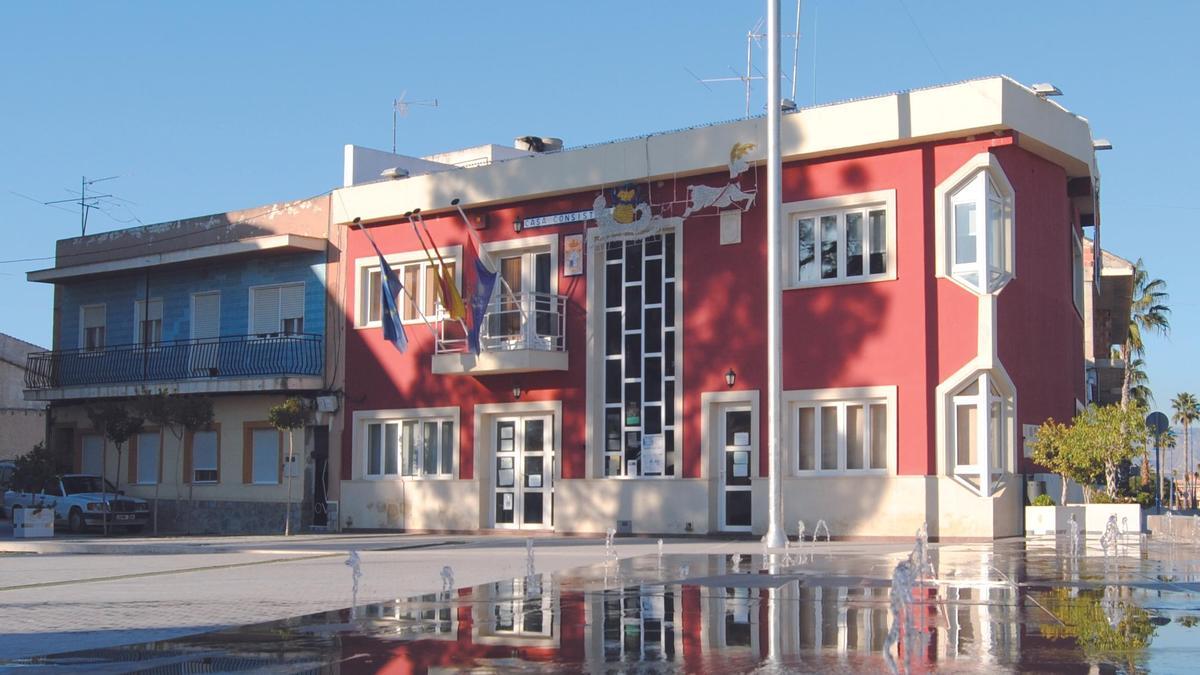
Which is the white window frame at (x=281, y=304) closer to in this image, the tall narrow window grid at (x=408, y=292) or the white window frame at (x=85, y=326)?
the tall narrow window grid at (x=408, y=292)

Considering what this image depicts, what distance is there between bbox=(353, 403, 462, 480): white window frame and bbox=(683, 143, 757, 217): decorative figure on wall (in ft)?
24.0

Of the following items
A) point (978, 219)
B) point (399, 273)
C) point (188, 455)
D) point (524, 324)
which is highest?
point (399, 273)

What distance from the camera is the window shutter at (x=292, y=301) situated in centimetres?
3294

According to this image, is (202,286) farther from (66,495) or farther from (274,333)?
(66,495)

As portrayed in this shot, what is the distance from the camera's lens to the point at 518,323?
28.4 m

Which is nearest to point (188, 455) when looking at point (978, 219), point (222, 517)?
point (222, 517)

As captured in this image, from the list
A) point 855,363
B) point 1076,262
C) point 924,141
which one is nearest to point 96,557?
point 855,363

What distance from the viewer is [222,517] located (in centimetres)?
3356

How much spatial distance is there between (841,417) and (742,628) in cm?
1447

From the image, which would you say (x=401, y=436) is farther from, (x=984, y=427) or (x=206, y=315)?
(x=984, y=427)

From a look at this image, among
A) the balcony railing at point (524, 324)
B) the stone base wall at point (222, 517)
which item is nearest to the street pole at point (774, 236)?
the balcony railing at point (524, 324)

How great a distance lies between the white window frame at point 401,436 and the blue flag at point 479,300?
221 cm

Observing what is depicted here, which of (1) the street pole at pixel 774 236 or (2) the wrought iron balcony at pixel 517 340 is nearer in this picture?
(1) the street pole at pixel 774 236

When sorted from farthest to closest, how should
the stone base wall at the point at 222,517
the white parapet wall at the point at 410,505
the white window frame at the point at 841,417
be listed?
the stone base wall at the point at 222,517, the white parapet wall at the point at 410,505, the white window frame at the point at 841,417
